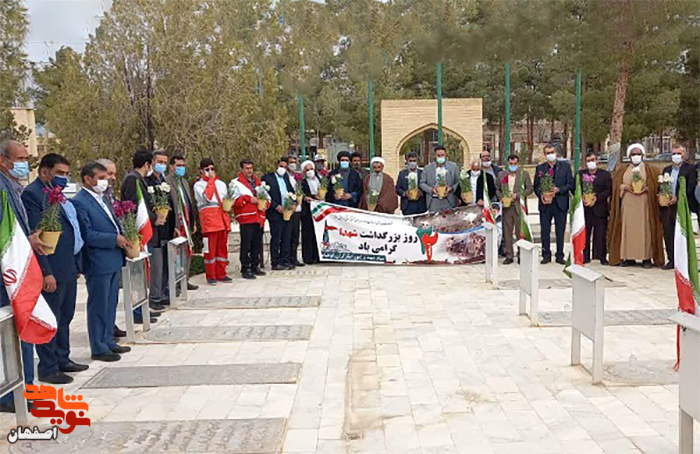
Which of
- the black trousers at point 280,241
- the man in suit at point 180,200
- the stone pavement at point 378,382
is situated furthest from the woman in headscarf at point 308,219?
the stone pavement at point 378,382

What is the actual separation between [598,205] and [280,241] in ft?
17.5

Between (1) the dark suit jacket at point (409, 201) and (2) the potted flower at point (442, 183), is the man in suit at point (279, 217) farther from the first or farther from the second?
(2) the potted flower at point (442, 183)

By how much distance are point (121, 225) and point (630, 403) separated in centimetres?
477

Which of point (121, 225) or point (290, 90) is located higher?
point (290, 90)

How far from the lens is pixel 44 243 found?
5.04 meters

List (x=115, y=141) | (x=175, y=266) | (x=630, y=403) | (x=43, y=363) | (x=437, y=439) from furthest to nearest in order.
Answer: (x=115, y=141) → (x=175, y=266) → (x=43, y=363) → (x=630, y=403) → (x=437, y=439)

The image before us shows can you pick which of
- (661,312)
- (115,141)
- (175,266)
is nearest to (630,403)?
(661,312)

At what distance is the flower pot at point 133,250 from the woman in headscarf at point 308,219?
5059 millimetres

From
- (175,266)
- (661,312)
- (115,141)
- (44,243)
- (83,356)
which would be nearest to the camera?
(44,243)

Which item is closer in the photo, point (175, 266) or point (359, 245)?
point (175, 266)

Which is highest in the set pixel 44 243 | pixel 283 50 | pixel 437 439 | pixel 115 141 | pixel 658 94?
pixel 283 50

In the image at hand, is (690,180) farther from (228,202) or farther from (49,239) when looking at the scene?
(49,239)

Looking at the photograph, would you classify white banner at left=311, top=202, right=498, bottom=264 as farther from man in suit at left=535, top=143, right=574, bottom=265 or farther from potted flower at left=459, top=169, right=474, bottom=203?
man in suit at left=535, top=143, right=574, bottom=265

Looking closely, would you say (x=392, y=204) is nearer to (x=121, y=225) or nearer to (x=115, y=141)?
(x=115, y=141)
